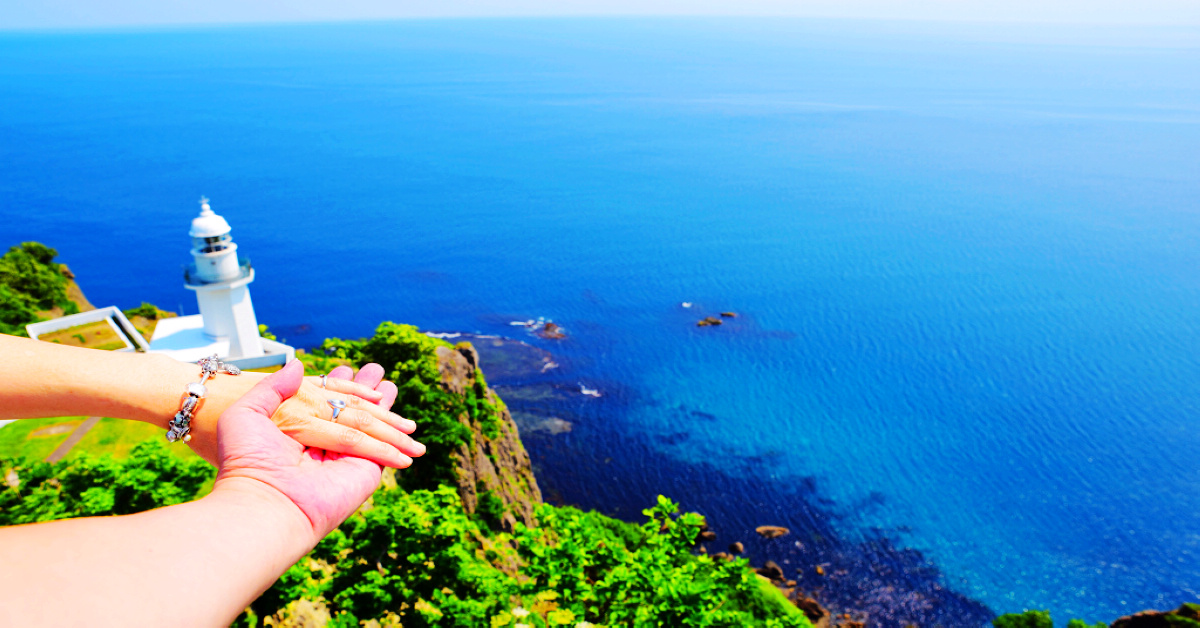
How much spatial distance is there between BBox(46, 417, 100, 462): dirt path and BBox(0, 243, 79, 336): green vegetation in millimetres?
16454

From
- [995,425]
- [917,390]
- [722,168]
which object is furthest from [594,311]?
[722,168]

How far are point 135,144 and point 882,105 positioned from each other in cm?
16227

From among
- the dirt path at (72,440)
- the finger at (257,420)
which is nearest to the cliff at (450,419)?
the dirt path at (72,440)

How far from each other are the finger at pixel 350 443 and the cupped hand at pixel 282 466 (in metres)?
0.05

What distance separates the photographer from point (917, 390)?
2015 inches

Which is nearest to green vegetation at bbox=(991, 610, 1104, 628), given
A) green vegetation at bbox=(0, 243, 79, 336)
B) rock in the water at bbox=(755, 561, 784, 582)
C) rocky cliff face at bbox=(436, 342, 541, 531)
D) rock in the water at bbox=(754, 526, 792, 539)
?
rock in the water at bbox=(755, 561, 784, 582)

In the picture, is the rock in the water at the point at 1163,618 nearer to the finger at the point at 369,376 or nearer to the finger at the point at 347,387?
the finger at the point at 369,376

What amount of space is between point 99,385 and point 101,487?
45.2 feet

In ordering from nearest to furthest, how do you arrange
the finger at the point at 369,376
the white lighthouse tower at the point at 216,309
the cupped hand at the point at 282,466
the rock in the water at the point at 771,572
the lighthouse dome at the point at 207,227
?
the cupped hand at the point at 282,466, the finger at the point at 369,376, the lighthouse dome at the point at 207,227, the white lighthouse tower at the point at 216,309, the rock in the water at the point at 771,572

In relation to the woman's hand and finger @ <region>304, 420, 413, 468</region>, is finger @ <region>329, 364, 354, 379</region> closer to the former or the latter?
the woman's hand

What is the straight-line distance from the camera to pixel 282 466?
12.9 feet

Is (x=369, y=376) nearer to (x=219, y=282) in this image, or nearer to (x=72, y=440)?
(x=72, y=440)

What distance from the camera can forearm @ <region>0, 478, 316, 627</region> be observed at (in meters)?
2.47

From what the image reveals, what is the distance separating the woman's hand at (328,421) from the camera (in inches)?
176
